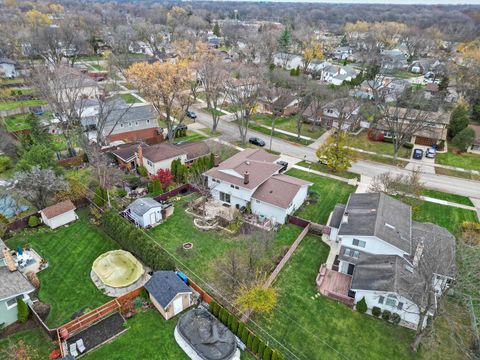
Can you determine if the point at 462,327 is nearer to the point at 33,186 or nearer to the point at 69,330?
the point at 69,330

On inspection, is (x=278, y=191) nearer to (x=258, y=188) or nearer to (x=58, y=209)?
(x=258, y=188)

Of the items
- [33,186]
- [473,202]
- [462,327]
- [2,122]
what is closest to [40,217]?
[33,186]

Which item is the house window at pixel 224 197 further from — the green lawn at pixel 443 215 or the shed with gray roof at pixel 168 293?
the green lawn at pixel 443 215

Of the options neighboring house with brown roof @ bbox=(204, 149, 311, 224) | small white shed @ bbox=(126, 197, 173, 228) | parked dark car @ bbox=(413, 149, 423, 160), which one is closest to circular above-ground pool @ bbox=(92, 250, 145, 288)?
small white shed @ bbox=(126, 197, 173, 228)

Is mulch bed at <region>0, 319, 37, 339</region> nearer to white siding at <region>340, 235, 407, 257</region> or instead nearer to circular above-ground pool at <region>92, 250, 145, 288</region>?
circular above-ground pool at <region>92, 250, 145, 288</region>

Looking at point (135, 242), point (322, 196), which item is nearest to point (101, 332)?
point (135, 242)
